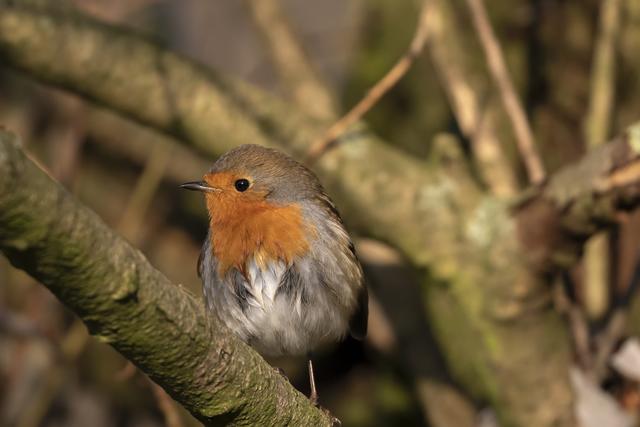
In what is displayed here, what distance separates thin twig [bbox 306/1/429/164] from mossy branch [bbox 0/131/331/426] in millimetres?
2100

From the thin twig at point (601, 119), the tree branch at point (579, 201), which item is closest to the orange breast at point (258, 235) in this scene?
the tree branch at point (579, 201)

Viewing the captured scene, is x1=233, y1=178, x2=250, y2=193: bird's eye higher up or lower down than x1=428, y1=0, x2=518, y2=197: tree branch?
lower down

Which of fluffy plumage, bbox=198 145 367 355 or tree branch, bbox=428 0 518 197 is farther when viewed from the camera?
tree branch, bbox=428 0 518 197

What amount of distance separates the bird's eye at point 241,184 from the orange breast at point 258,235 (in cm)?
10

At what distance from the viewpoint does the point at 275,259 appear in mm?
3721

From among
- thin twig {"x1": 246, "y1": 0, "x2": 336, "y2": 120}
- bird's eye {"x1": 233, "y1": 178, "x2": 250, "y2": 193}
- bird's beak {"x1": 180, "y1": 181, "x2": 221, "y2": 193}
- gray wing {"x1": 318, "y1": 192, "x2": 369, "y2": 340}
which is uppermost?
thin twig {"x1": 246, "y1": 0, "x2": 336, "y2": 120}

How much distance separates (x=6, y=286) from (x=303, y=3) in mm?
4229

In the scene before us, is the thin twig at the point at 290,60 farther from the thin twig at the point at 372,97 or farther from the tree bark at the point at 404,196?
the thin twig at the point at 372,97

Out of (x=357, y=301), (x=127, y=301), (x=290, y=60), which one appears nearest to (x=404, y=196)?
(x=357, y=301)

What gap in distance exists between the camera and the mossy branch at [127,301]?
1846 millimetres

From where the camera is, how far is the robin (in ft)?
12.3

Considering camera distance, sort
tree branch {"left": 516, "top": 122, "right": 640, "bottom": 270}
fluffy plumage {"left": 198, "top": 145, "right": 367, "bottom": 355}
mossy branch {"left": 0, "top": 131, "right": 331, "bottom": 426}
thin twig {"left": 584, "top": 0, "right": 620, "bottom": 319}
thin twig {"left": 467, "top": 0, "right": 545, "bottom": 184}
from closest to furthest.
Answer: mossy branch {"left": 0, "top": 131, "right": 331, "bottom": 426}, fluffy plumage {"left": 198, "top": 145, "right": 367, "bottom": 355}, tree branch {"left": 516, "top": 122, "right": 640, "bottom": 270}, thin twig {"left": 467, "top": 0, "right": 545, "bottom": 184}, thin twig {"left": 584, "top": 0, "right": 620, "bottom": 319}

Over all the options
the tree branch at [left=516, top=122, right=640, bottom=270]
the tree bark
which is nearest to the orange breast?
the tree bark

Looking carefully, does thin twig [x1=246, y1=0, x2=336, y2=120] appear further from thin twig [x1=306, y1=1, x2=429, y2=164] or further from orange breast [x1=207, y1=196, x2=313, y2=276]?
orange breast [x1=207, y1=196, x2=313, y2=276]
